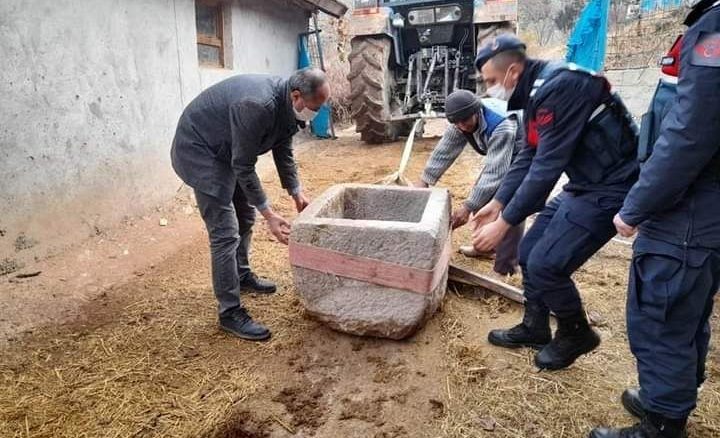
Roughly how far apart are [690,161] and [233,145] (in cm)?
180

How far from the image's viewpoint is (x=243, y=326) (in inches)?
101

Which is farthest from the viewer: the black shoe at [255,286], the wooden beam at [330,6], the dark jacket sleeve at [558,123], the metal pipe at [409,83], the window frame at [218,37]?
the wooden beam at [330,6]

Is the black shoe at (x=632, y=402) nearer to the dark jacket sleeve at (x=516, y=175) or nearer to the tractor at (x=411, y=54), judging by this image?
the dark jacket sleeve at (x=516, y=175)

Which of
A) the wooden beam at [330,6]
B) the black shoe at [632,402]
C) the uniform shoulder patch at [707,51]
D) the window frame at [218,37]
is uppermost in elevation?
the wooden beam at [330,6]

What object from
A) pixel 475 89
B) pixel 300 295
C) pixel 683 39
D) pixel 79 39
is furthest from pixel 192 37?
pixel 683 39

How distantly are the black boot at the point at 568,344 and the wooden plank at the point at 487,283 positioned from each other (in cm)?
56

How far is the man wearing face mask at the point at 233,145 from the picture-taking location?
7.52ft

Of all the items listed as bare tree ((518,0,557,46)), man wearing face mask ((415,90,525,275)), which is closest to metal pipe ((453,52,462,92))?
man wearing face mask ((415,90,525,275))

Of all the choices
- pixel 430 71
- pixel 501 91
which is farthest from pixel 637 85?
pixel 501 91

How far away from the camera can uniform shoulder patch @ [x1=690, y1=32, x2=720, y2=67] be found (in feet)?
4.13

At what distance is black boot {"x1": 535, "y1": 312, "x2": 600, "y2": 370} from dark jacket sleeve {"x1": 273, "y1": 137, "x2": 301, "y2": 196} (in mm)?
1619

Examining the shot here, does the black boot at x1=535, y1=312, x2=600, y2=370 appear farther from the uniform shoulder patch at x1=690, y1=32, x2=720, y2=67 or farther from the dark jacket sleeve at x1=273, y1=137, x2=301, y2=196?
the dark jacket sleeve at x1=273, y1=137, x2=301, y2=196

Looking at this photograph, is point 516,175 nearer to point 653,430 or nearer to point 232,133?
point 653,430

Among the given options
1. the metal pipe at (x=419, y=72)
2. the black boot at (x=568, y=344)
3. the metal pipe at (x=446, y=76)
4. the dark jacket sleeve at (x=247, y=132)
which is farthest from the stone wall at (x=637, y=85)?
the dark jacket sleeve at (x=247, y=132)
